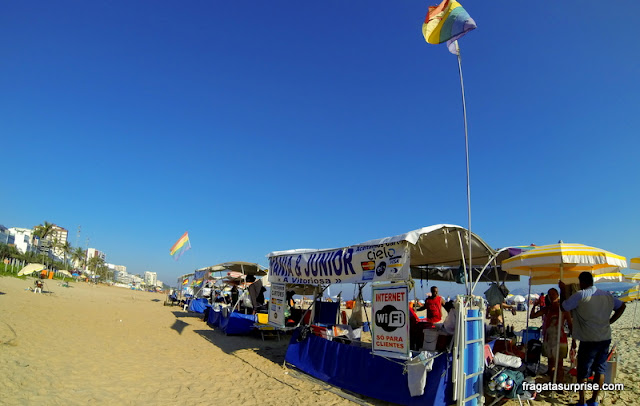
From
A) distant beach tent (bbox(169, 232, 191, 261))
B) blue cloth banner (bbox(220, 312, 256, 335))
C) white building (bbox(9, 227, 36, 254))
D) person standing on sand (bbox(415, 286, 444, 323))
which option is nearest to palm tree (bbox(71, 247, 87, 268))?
white building (bbox(9, 227, 36, 254))

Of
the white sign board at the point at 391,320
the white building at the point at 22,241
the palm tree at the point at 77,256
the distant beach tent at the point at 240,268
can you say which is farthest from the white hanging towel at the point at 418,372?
the white building at the point at 22,241

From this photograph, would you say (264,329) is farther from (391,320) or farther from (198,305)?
(198,305)

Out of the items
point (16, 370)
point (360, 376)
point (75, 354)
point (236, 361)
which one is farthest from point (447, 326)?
point (75, 354)

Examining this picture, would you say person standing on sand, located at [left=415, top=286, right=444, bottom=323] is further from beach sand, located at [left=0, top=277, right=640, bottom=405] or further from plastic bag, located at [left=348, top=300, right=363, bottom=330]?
beach sand, located at [left=0, top=277, right=640, bottom=405]

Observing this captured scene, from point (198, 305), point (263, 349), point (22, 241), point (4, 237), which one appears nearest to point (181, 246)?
point (198, 305)

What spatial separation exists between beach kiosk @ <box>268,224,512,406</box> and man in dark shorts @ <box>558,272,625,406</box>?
56.0 inches

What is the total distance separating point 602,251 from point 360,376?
15.3 ft

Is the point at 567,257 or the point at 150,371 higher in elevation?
the point at 567,257

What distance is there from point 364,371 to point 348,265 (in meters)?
1.97

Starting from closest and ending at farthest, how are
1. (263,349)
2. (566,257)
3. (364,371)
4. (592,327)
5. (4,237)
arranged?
(592,327), (566,257), (364,371), (263,349), (4,237)

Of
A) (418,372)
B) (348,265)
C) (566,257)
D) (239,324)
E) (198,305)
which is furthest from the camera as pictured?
(198,305)

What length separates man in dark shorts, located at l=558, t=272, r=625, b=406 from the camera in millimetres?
5297

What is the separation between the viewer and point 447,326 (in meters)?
5.84

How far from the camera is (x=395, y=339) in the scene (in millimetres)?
5699
